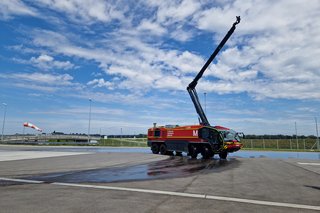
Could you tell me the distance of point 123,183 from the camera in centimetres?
930

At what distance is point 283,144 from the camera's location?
3841cm

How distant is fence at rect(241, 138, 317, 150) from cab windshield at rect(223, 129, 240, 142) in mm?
19993

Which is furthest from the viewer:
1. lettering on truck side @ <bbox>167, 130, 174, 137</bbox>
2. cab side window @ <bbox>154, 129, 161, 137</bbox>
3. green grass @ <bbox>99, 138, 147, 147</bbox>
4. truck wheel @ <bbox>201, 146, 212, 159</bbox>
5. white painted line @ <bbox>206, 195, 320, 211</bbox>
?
green grass @ <bbox>99, 138, 147, 147</bbox>

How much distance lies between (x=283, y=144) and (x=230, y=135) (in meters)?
22.8

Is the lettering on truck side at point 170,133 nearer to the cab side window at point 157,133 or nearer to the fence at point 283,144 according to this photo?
the cab side window at point 157,133

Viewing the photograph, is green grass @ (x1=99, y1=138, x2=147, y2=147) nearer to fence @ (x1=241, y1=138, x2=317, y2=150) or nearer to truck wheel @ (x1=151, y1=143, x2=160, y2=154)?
fence @ (x1=241, y1=138, x2=317, y2=150)

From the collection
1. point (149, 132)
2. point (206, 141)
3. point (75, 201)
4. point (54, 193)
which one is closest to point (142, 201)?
point (75, 201)

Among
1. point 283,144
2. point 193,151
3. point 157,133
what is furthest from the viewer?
point 283,144

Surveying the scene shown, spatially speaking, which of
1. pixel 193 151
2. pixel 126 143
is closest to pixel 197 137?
pixel 193 151

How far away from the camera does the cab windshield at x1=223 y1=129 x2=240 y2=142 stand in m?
19.3

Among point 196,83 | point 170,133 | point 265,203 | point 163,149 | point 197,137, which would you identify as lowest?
point 265,203

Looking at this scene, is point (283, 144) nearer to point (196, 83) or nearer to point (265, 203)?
point (196, 83)

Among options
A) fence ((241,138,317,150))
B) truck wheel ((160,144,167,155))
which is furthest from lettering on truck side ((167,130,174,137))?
fence ((241,138,317,150))

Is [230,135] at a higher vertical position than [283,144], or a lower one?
higher
